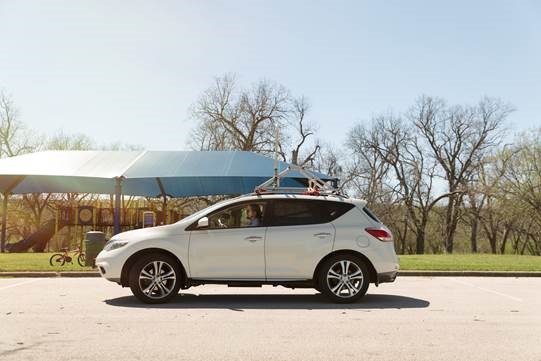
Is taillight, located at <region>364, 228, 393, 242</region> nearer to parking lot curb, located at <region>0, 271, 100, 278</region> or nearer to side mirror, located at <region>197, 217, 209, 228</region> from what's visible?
side mirror, located at <region>197, 217, 209, 228</region>

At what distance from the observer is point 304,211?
31.2 ft

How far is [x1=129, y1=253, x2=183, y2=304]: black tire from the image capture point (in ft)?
29.4

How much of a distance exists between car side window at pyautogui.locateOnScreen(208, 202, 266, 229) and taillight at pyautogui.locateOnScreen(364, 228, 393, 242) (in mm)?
1732

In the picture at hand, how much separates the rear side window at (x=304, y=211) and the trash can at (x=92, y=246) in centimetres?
856

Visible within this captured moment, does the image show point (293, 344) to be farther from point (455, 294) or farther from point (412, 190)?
point (412, 190)

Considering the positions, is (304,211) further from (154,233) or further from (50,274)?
(50,274)

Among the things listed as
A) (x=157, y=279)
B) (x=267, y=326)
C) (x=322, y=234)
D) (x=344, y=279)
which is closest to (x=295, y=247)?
(x=322, y=234)

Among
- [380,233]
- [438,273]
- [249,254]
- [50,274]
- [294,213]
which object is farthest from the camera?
[438,273]

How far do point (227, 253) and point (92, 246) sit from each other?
8.64 meters

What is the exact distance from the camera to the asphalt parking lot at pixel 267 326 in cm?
557

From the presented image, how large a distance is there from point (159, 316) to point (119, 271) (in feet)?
5.27

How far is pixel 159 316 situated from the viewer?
25.5ft

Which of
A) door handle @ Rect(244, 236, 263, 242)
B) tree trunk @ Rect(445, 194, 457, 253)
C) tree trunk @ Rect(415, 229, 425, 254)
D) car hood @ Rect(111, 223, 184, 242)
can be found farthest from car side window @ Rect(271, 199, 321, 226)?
tree trunk @ Rect(445, 194, 457, 253)

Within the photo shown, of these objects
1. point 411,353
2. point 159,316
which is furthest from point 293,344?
point 159,316
